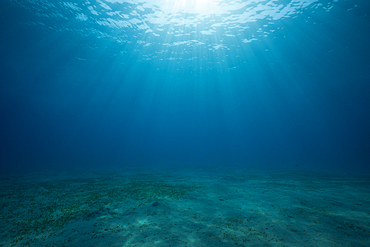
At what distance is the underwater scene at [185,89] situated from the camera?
18.2 feet

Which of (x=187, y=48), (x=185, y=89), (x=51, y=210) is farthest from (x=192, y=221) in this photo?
(x=185, y=89)

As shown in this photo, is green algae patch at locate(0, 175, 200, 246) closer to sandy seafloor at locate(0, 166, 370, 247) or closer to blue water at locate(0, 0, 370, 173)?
sandy seafloor at locate(0, 166, 370, 247)

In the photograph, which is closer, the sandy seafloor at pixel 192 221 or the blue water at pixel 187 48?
the sandy seafloor at pixel 192 221

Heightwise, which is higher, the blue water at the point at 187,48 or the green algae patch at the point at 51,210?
the blue water at the point at 187,48

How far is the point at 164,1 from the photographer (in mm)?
19844

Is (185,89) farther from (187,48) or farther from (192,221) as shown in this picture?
(192,221)

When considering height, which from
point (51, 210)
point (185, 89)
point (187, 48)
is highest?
point (185, 89)

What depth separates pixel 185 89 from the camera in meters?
62.5

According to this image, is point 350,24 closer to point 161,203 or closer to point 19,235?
point 161,203

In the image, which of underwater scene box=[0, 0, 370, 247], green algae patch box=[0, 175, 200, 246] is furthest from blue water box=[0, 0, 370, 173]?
green algae patch box=[0, 175, 200, 246]

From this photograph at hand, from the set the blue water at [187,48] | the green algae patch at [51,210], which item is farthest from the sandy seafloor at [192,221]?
the blue water at [187,48]

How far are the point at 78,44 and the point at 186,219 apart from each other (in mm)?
36335

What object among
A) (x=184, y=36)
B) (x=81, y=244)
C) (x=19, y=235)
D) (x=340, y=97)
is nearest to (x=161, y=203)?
(x=81, y=244)

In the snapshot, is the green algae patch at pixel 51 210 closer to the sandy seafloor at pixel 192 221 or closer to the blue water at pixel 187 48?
the sandy seafloor at pixel 192 221
